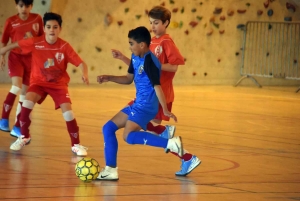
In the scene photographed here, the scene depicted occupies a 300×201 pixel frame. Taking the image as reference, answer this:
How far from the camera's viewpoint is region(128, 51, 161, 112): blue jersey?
5.14m

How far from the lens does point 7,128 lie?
7348 mm

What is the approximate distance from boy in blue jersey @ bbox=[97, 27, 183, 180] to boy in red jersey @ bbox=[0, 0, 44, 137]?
224 cm

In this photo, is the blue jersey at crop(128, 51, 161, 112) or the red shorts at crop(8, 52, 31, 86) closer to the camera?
the blue jersey at crop(128, 51, 161, 112)

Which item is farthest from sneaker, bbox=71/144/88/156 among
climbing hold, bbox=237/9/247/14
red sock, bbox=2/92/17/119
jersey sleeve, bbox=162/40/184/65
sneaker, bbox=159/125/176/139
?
climbing hold, bbox=237/9/247/14

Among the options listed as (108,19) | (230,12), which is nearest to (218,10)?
(230,12)

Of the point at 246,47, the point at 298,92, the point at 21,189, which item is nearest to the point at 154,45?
the point at 21,189

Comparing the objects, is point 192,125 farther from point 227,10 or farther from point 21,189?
point 227,10

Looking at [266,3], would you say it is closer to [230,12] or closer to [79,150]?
[230,12]

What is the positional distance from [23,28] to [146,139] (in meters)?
2.70

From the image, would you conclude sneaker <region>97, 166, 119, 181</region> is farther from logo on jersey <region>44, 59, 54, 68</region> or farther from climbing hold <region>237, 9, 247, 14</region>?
climbing hold <region>237, 9, 247, 14</region>

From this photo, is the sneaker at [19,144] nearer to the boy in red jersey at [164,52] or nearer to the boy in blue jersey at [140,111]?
the boy in red jersey at [164,52]

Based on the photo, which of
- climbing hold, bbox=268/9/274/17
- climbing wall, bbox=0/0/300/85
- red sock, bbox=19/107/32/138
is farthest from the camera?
climbing hold, bbox=268/9/274/17

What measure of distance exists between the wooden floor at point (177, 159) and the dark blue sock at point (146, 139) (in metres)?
0.26

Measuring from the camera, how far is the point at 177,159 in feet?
19.9
